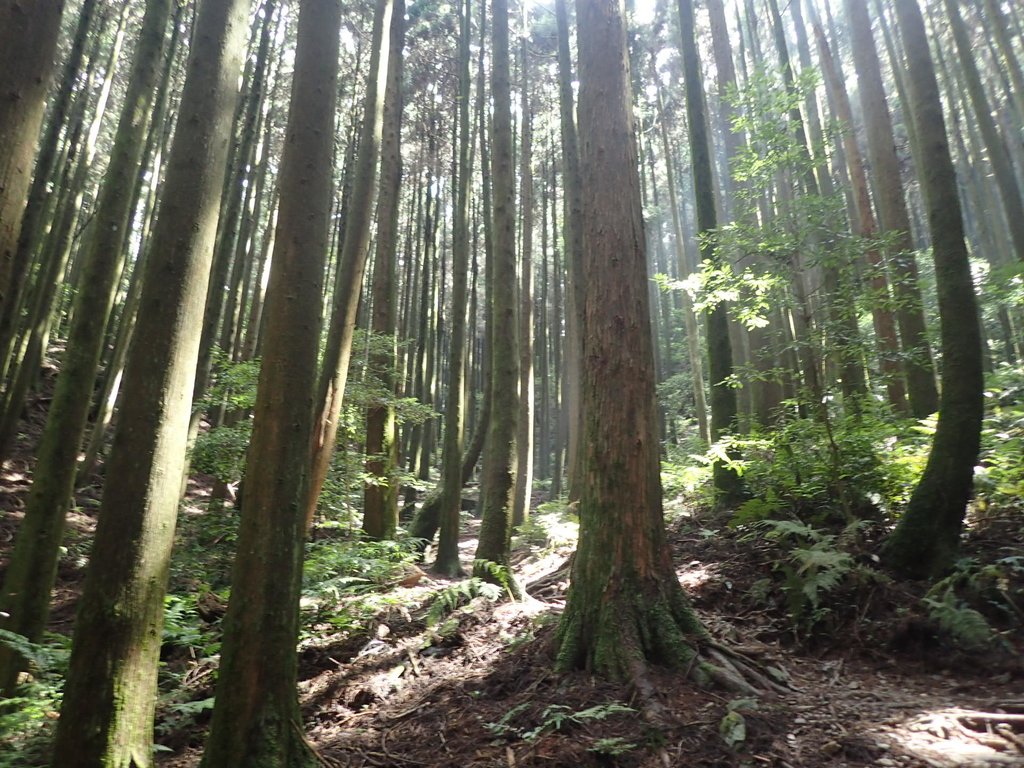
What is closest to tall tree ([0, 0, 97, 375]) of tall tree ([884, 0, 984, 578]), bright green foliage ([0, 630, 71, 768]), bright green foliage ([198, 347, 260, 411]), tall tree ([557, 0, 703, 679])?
bright green foliage ([198, 347, 260, 411])

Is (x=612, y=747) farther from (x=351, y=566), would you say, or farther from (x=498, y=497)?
(x=351, y=566)

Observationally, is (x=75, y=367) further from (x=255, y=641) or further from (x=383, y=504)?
(x=383, y=504)

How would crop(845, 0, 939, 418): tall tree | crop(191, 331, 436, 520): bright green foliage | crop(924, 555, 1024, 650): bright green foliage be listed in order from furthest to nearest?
crop(191, 331, 436, 520): bright green foliage < crop(845, 0, 939, 418): tall tree < crop(924, 555, 1024, 650): bright green foliage

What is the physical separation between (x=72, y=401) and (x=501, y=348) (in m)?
4.87

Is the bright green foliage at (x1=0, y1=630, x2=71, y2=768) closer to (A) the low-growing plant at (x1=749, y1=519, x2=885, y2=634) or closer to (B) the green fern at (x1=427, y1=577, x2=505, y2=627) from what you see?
(B) the green fern at (x1=427, y1=577, x2=505, y2=627)

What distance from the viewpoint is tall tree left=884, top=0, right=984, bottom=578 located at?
4.99 meters

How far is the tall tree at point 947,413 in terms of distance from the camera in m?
4.99

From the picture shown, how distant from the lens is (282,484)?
3357 mm

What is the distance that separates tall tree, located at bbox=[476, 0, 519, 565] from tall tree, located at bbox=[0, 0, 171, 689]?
445 centimetres

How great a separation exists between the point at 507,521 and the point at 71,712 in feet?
17.3

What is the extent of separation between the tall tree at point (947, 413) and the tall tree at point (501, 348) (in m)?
4.30

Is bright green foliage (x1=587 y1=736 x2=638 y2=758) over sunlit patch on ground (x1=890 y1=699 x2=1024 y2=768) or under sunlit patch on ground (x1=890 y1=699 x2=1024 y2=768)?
under

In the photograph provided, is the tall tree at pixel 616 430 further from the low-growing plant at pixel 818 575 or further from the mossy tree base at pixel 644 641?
the low-growing plant at pixel 818 575

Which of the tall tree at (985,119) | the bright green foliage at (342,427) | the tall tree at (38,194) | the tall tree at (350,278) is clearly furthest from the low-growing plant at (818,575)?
the tall tree at (985,119)
